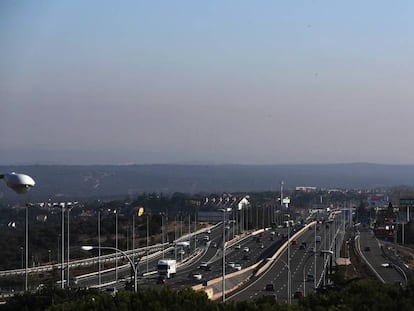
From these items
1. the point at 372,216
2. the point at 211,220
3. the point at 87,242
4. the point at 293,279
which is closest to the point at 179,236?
the point at 87,242

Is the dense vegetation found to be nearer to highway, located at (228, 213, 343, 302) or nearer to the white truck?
highway, located at (228, 213, 343, 302)

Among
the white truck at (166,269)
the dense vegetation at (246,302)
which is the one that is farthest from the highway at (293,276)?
the dense vegetation at (246,302)

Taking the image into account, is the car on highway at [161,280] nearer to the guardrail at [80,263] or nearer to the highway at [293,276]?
the highway at [293,276]

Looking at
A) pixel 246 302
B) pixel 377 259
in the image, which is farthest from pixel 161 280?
pixel 246 302

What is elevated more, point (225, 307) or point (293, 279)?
point (225, 307)

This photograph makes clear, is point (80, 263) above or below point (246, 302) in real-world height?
below

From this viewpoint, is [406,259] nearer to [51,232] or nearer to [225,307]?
[51,232]

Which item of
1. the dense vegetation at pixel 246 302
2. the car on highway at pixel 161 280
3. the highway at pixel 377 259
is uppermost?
the dense vegetation at pixel 246 302

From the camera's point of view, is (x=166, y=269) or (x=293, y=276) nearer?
(x=166, y=269)

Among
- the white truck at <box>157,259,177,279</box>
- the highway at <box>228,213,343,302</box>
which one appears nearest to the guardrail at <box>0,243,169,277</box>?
the white truck at <box>157,259,177,279</box>

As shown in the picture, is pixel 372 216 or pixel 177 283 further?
pixel 372 216

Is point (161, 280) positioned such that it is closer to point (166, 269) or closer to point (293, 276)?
point (166, 269)
